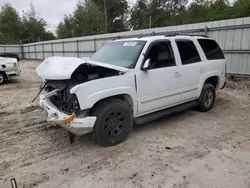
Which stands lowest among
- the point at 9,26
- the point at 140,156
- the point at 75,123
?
the point at 140,156

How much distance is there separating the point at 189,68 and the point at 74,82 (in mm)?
2553

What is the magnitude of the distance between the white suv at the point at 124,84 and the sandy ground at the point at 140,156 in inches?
14.8

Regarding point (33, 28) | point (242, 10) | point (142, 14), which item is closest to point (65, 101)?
point (242, 10)

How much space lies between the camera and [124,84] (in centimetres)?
348

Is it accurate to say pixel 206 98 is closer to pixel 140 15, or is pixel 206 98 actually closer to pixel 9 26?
pixel 140 15

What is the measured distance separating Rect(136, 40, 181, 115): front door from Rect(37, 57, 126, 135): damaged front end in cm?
60

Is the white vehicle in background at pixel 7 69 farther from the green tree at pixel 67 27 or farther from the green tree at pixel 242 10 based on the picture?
→ the green tree at pixel 67 27

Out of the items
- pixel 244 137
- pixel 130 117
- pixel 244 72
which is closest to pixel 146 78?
pixel 130 117

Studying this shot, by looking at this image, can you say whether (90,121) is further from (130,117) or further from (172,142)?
(172,142)

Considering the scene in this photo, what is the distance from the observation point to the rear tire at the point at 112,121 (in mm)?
3285

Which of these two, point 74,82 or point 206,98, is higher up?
point 74,82

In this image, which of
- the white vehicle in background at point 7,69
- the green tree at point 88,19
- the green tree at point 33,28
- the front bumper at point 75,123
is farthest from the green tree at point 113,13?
the front bumper at point 75,123

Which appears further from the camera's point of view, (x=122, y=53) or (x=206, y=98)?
(x=206, y=98)

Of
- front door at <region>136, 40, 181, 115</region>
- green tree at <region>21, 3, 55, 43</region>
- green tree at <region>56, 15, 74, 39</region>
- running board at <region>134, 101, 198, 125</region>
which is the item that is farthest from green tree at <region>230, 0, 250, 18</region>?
green tree at <region>21, 3, 55, 43</region>
